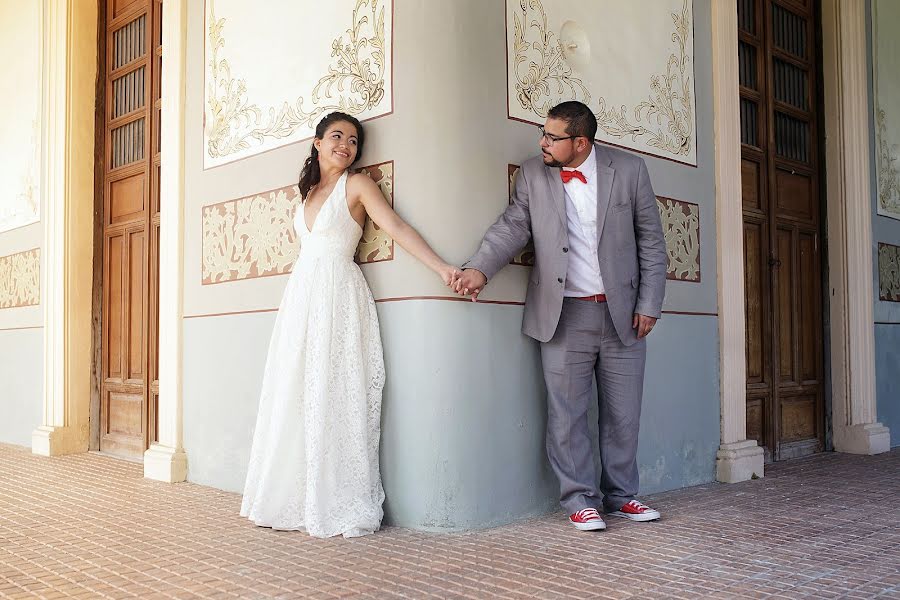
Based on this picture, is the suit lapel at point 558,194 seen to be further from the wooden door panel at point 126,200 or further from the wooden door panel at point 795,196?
the wooden door panel at point 126,200

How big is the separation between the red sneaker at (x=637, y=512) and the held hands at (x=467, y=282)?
1.16 meters

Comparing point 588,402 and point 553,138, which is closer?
point 553,138

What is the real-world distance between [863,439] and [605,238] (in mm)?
3233

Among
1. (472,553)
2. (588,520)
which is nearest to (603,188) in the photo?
(588,520)

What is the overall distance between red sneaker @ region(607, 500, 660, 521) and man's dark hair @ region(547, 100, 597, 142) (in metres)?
1.57

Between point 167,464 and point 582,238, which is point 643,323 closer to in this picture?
point 582,238

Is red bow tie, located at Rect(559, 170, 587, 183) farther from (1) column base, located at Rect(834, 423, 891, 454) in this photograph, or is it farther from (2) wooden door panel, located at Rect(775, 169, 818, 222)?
(1) column base, located at Rect(834, 423, 891, 454)

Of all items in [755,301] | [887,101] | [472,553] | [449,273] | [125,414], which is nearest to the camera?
[472,553]

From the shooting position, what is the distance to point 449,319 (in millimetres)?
3416

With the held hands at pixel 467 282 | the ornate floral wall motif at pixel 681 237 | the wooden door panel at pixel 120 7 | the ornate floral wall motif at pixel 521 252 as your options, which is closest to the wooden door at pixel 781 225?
the ornate floral wall motif at pixel 681 237

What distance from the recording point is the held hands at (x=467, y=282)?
333 centimetres

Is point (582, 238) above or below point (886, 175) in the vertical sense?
below

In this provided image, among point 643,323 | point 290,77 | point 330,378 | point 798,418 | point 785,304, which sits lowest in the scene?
point 798,418

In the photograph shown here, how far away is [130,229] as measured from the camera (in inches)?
230
